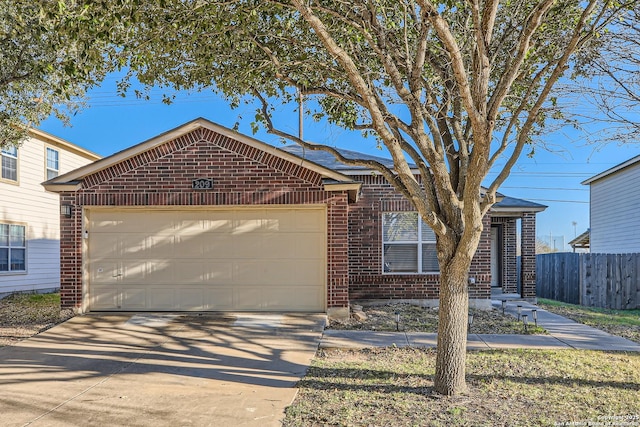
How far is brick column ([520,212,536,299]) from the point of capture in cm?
1507

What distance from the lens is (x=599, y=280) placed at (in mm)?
15102

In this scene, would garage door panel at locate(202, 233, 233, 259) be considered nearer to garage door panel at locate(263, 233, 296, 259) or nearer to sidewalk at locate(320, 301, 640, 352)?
garage door panel at locate(263, 233, 296, 259)

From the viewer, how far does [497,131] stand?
869 centimetres

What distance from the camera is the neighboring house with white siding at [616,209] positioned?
18672 millimetres

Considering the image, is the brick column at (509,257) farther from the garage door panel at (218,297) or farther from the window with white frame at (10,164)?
the window with white frame at (10,164)

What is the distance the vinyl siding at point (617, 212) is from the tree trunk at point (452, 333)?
15898mm

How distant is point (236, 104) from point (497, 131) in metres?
4.74

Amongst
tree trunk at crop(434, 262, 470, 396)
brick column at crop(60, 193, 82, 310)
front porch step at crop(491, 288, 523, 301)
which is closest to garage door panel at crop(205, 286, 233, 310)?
brick column at crop(60, 193, 82, 310)

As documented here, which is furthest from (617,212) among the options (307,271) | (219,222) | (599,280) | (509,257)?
(219,222)

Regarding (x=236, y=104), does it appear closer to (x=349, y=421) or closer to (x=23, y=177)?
(x=349, y=421)

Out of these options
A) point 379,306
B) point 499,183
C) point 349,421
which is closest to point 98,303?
point 379,306

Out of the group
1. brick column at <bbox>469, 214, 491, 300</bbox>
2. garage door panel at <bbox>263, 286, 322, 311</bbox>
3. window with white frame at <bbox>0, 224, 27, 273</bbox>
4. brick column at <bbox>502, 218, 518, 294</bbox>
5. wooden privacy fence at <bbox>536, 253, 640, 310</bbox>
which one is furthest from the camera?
brick column at <bbox>502, 218, 518, 294</bbox>

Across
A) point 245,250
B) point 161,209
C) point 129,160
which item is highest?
point 129,160

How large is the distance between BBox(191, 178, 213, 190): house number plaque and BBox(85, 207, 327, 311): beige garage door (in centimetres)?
59
